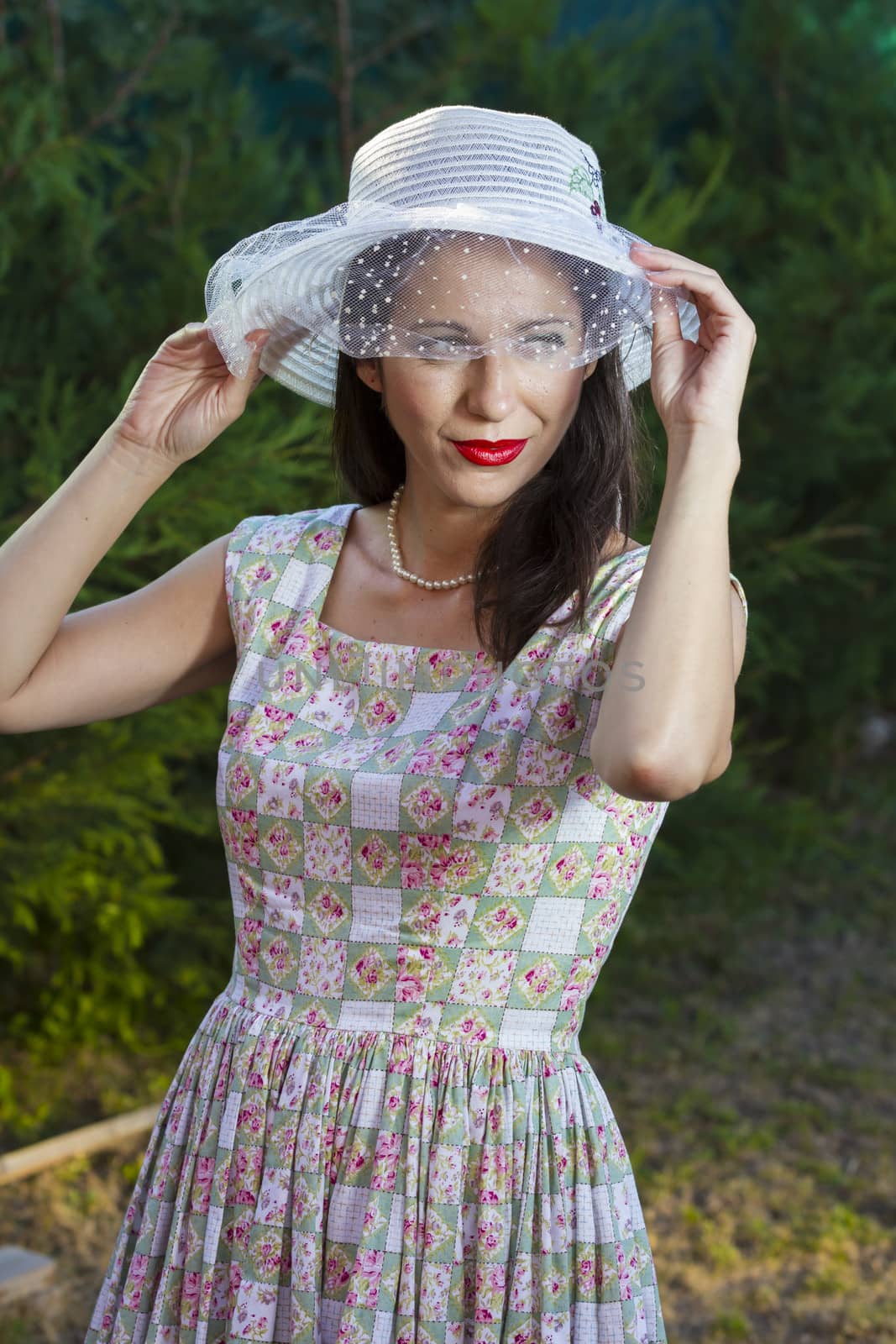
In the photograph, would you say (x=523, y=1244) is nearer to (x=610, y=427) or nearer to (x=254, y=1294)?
(x=254, y=1294)

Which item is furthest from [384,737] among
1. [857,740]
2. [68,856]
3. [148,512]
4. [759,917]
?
[857,740]

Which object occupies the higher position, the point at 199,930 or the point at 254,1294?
the point at 254,1294

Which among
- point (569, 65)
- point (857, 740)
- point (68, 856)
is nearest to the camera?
point (68, 856)

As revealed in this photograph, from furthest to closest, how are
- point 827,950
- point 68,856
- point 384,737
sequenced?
point 827,950 → point 68,856 → point 384,737

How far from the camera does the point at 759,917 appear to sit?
5.81 meters

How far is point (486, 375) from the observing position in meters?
1.61

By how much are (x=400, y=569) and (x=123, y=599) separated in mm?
354

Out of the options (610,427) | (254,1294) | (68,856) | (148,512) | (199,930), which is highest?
(610,427)

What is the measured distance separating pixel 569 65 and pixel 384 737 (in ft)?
12.9

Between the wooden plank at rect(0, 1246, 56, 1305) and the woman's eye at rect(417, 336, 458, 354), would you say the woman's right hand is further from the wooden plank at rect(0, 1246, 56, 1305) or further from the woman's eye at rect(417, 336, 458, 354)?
the wooden plank at rect(0, 1246, 56, 1305)

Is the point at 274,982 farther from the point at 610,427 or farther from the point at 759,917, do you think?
the point at 759,917

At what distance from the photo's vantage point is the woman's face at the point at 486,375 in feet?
5.25

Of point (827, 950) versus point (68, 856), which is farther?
point (827, 950)

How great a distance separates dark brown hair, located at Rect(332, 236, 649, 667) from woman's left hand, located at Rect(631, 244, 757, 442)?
20 cm
